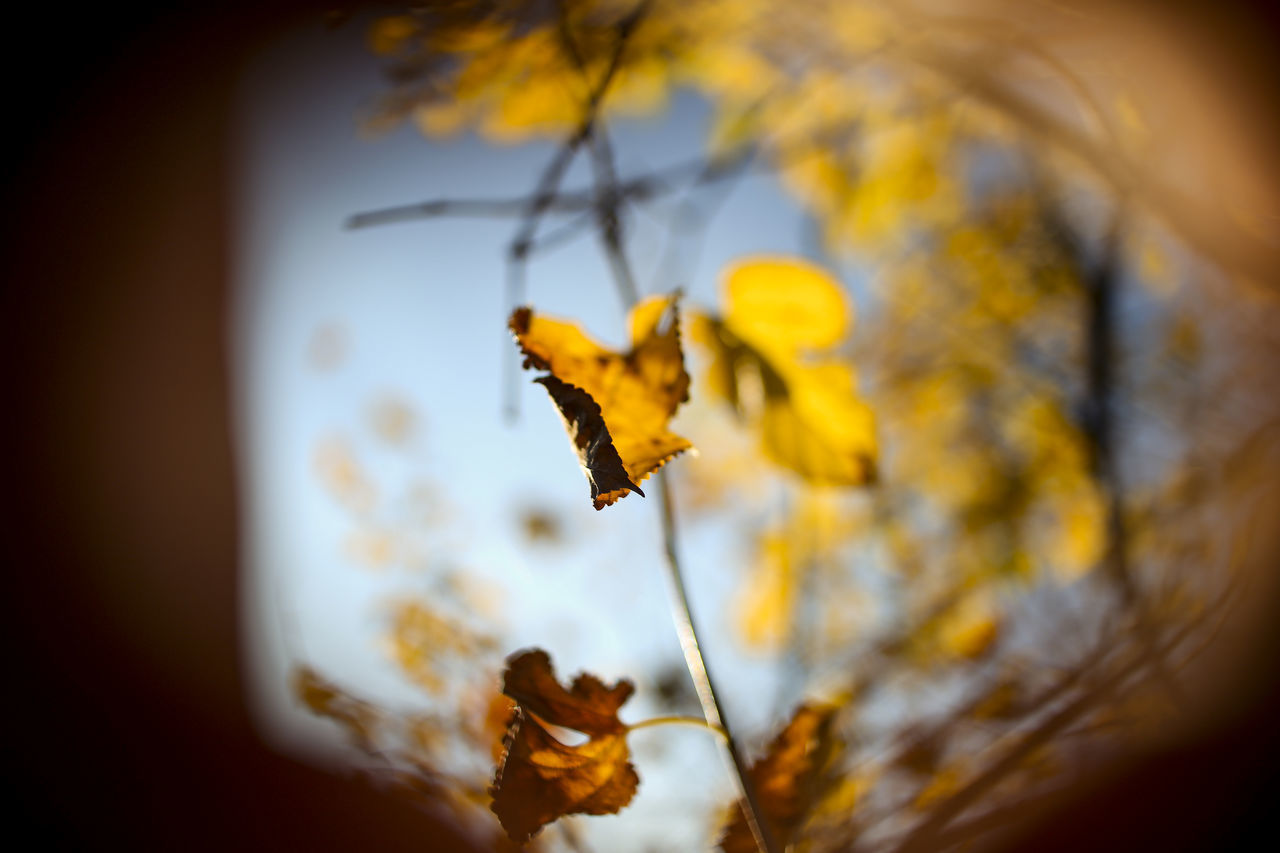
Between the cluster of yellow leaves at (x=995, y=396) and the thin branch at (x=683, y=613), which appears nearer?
the thin branch at (x=683, y=613)

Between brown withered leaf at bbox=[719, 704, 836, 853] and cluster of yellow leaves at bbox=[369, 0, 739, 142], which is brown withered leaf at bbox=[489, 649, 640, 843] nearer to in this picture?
brown withered leaf at bbox=[719, 704, 836, 853]

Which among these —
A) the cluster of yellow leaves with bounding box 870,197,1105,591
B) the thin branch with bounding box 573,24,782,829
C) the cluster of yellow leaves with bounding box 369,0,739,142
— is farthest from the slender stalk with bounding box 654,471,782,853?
the cluster of yellow leaves with bounding box 870,197,1105,591

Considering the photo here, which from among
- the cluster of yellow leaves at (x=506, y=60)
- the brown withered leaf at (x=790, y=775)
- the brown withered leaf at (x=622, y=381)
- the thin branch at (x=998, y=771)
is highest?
the cluster of yellow leaves at (x=506, y=60)

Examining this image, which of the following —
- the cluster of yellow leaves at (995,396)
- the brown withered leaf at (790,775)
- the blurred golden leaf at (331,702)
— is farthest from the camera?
the cluster of yellow leaves at (995,396)

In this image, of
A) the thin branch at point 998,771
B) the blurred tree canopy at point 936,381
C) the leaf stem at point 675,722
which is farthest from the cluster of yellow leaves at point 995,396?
the leaf stem at point 675,722

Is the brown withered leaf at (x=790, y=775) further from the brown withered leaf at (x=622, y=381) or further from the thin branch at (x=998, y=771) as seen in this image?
the brown withered leaf at (x=622, y=381)

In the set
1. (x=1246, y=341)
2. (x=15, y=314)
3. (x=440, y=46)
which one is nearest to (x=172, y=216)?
(x=15, y=314)
